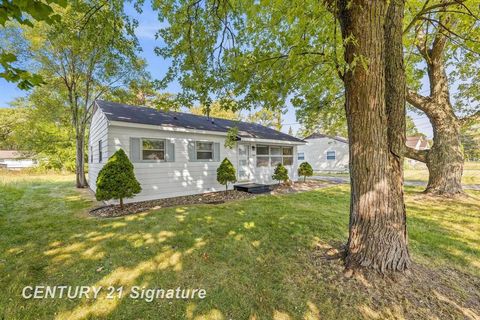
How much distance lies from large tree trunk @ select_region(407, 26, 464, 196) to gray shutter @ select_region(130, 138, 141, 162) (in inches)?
419

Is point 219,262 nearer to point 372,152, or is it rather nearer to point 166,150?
point 372,152

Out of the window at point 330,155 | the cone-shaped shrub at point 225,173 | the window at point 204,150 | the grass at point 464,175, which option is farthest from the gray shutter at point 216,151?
the window at point 330,155

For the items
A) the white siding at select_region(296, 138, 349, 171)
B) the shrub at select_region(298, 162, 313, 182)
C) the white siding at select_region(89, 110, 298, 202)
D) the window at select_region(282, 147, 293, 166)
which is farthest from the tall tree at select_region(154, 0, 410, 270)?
the white siding at select_region(296, 138, 349, 171)

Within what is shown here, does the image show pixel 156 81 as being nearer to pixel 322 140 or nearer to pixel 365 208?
pixel 365 208

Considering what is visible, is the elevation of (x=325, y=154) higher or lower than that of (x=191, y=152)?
higher

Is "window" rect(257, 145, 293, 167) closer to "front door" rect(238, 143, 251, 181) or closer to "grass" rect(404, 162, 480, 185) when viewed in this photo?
"front door" rect(238, 143, 251, 181)

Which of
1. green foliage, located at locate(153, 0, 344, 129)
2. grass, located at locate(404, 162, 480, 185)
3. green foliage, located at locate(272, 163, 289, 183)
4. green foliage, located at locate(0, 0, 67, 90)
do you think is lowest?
grass, located at locate(404, 162, 480, 185)

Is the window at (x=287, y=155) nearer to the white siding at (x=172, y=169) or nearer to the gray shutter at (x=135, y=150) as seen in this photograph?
the white siding at (x=172, y=169)

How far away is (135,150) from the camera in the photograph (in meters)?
7.44

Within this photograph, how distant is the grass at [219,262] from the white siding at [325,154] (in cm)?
1793

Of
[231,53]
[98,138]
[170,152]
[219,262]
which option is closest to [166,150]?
[170,152]

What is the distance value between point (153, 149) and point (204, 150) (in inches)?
87.9

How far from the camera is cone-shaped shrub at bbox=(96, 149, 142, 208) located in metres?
5.98

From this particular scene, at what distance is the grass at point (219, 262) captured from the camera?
7.58 ft
